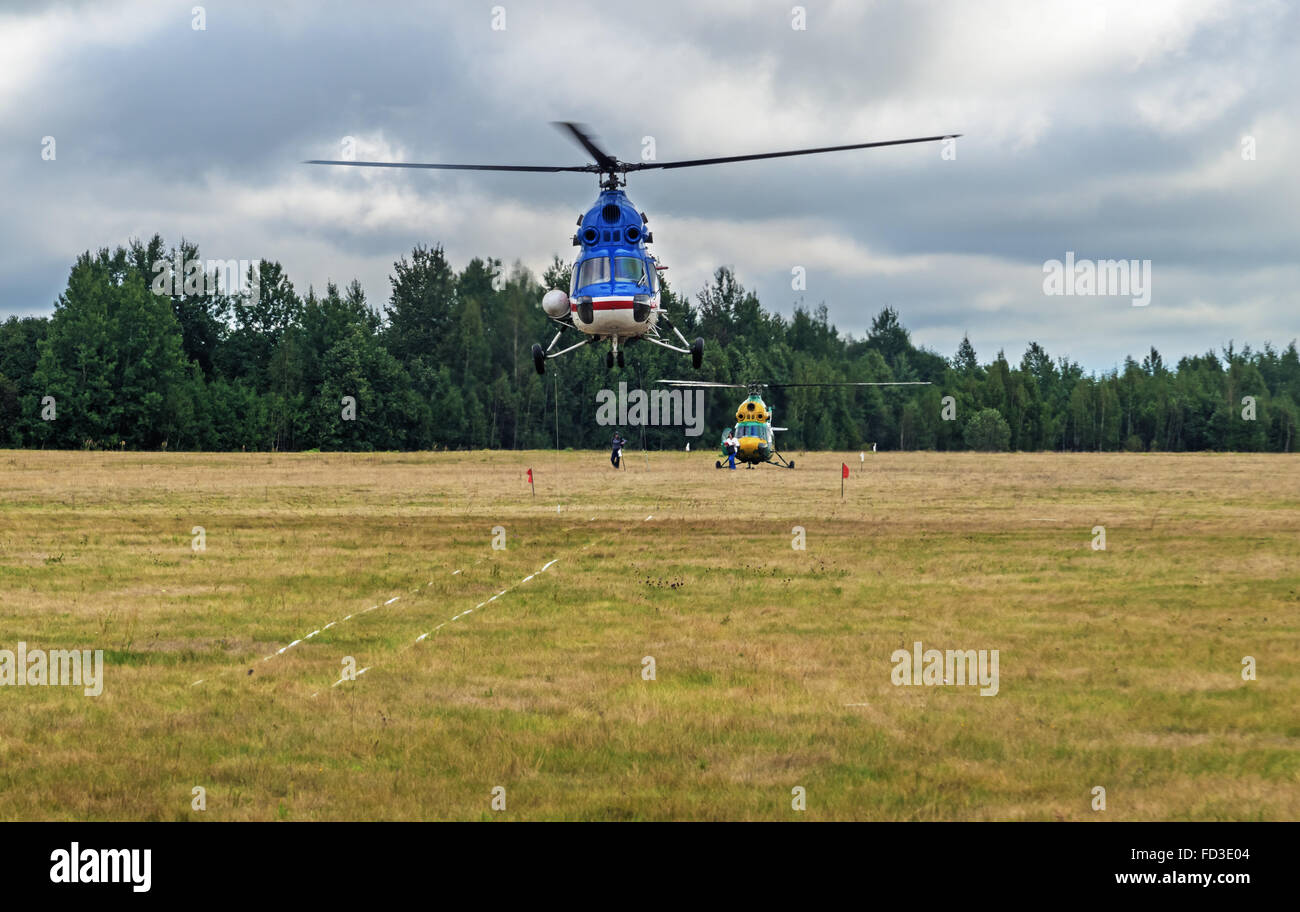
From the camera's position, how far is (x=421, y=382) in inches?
4628

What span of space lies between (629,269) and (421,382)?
8927cm

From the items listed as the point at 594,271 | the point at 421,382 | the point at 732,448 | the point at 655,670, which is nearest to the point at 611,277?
the point at 594,271

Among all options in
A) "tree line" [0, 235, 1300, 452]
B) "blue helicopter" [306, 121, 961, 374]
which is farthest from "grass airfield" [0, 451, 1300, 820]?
"tree line" [0, 235, 1300, 452]

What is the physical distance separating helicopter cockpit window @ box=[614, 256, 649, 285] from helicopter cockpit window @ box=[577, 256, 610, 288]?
9.8 inches

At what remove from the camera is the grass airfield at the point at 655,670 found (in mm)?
10352

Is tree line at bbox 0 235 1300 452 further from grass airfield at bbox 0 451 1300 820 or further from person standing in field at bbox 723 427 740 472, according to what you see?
grass airfield at bbox 0 451 1300 820

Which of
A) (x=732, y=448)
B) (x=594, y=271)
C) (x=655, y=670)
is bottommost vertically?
(x=655, y=670)

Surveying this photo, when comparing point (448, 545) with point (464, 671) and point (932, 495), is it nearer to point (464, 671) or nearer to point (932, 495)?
point (464, 671)

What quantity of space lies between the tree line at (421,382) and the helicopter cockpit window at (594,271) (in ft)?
170

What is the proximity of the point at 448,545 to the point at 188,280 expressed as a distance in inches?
3866

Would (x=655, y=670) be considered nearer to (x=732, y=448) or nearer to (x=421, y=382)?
(x=732, y=448)
